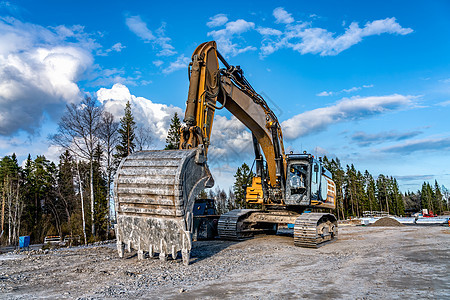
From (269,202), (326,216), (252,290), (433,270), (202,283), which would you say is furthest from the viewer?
(269,202)

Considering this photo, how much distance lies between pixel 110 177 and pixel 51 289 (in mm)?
21198

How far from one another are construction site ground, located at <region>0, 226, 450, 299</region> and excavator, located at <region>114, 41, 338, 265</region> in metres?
0.82

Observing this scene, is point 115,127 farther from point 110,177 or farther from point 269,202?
point 269,202

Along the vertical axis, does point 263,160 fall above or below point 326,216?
above

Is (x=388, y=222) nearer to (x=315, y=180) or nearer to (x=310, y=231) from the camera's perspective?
(x=315, y=180)

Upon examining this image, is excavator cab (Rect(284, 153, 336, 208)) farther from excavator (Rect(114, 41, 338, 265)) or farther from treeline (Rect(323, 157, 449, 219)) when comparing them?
Answer: treeline (Rect(323, 157, 449, 219))

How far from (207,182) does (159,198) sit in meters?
1.27

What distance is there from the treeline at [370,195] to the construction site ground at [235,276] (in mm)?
38567

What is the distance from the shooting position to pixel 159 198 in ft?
22.8

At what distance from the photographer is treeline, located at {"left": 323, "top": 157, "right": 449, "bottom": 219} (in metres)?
64.1

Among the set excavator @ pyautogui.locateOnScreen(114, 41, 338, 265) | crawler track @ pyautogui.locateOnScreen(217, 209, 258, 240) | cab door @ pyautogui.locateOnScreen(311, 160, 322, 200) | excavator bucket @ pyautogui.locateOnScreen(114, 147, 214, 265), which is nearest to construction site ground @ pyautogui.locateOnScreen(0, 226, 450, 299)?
excavator bucket @ pyautogui.locateOnScreen(114, 147, 214, 265)

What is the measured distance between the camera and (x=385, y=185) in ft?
283

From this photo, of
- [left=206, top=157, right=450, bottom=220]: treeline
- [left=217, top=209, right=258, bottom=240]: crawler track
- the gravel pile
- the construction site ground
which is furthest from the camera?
[left=206, top=157, right=450, bottom=220]: treeline

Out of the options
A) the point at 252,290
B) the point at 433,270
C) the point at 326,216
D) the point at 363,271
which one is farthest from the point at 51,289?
the point at 326,216
